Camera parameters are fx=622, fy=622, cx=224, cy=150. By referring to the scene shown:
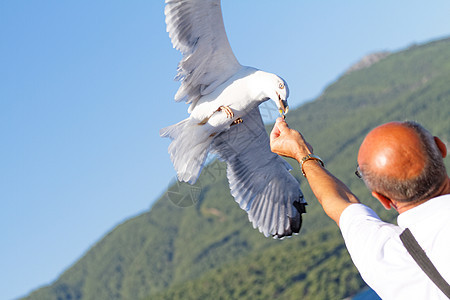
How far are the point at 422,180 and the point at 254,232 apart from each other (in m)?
67.5

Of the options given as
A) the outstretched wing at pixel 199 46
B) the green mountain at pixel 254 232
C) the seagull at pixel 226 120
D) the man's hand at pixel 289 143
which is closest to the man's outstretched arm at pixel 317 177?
the man's hand at pixel 289 143

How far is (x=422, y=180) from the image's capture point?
5.82 feet

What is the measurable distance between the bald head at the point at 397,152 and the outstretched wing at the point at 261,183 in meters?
3.48

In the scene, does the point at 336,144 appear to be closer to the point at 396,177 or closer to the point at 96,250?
the point at 96,250

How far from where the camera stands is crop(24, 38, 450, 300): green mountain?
41156 mm

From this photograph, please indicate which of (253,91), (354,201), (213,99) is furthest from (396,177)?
(213,99)

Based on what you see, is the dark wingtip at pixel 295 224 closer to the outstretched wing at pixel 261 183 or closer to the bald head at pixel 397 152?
the outstretched wing at pixel 261 183

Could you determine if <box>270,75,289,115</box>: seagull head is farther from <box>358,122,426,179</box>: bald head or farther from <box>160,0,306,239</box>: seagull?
<box>358,122,426,179</box>: bald head

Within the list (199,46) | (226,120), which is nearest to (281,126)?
(226,120)

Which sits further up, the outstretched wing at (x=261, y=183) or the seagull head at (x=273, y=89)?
the seagull head at (x=273, y=89)

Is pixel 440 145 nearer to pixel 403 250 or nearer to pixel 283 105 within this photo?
pixel 403 250

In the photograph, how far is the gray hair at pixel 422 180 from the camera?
69.6 inches

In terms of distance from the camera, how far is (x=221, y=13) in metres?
4.54

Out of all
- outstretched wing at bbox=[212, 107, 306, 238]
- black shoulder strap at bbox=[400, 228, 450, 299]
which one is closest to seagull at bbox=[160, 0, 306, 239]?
outstretched wing at bbox=[212, 107, 306, 238]
